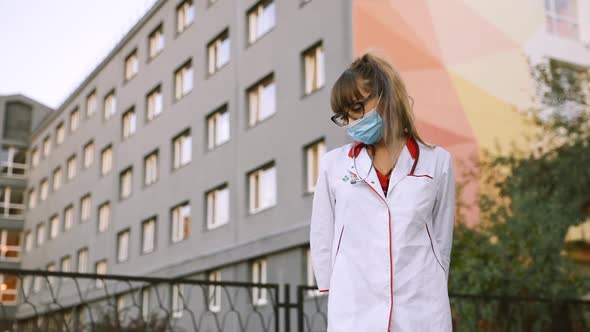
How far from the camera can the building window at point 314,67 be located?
19531 mm

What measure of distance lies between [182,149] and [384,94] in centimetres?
2487

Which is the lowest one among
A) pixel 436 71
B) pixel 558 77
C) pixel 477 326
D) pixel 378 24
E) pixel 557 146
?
pixel 477 326

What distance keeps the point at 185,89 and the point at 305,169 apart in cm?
969

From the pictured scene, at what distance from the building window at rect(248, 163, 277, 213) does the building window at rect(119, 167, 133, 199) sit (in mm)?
10910

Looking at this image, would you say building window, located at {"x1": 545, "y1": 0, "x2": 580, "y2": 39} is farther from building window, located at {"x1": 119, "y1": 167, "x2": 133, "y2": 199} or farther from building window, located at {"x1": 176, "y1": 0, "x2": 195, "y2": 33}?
building window, located at {"x1": 119, "y1": 167, "x2": 133, "y2": 199}

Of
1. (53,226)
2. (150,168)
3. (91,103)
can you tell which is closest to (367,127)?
(150,168)

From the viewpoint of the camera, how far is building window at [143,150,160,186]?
29.2 meters

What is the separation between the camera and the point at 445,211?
9.37 ft

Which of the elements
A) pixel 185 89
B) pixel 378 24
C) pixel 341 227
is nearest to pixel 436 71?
pixel 378 24

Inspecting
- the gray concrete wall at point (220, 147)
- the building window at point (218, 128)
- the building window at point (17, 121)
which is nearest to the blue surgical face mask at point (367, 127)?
the gray concrete wall at point (220, 147)

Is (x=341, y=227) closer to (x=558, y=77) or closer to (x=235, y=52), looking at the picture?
(x=558, y=77)

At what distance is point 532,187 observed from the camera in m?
13.9

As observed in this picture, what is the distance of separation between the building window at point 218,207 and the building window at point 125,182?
808 centimetres

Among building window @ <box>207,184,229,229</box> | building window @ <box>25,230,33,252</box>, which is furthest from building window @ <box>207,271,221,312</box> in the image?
building window @ <box>25,230,33,252</box>
